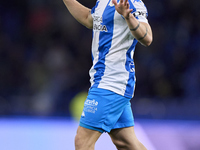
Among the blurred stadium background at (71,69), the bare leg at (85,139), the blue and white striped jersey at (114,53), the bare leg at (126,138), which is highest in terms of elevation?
the blue and white striped jersey at (114,53)

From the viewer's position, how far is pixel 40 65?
8.08 metres

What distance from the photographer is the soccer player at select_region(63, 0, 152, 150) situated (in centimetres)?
252

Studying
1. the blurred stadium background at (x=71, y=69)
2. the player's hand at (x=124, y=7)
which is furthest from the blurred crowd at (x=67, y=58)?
the player's hand at (x=124, y=7)

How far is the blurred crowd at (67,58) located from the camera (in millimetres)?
7195

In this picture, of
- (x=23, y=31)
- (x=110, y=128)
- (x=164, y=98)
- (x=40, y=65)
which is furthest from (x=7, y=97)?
(x=110, y=128)

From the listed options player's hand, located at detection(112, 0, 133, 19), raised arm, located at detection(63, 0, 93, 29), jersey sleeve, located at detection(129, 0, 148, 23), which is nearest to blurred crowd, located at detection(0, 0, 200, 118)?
raised arm, located at detection(63, 0, 93, 29)

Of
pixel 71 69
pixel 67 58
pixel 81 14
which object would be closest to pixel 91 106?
pixel 81 14

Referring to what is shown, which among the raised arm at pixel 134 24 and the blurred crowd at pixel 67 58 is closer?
the raised arm at pixel 134 24

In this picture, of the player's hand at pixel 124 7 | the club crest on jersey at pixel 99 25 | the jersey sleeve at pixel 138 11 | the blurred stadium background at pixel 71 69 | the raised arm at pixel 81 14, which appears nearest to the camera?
the player's hand at pixel 124 7

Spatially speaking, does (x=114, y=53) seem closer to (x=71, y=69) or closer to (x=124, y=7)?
(x=124, y=7)

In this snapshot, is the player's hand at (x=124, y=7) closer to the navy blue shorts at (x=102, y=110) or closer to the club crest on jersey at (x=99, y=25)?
the club crest on jersey at (x=99, y=25)

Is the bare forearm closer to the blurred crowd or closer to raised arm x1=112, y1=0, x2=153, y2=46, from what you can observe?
raised arm x1=112, y1=0, x2=153, y2=46

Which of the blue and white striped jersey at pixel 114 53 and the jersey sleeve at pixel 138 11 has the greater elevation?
the jersey sleeve at pixel 138 11

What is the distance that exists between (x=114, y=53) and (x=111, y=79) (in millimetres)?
188
